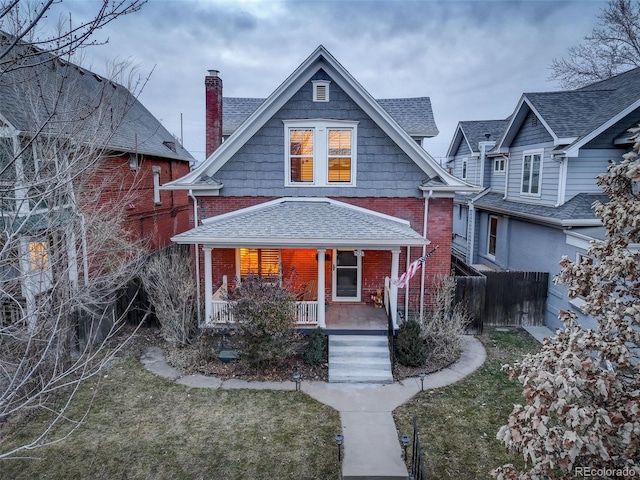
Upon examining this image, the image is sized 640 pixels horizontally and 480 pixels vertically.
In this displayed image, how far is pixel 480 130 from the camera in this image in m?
22.0

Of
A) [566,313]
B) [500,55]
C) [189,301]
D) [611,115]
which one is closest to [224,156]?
[189,301]

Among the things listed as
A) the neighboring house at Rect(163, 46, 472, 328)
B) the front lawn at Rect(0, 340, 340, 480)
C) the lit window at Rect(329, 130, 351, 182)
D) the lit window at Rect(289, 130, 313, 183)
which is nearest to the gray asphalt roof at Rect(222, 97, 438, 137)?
the neighboring house at Rect(163, 46, 472, 328)

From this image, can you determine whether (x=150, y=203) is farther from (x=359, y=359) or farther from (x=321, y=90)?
(x=359, y=359)

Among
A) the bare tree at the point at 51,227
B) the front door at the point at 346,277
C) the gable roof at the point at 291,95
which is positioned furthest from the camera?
the front door at the point at 346,277

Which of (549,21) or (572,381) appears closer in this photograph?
(572,381)

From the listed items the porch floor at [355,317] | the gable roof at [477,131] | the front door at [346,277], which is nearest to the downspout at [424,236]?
the porch floor at [355,317]

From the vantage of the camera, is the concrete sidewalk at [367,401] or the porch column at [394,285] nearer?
the concrete sidewalk at [367,401]

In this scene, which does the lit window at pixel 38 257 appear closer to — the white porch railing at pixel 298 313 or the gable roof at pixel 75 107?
the gable roof at pixel 75 107

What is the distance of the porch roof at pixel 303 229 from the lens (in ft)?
33.5

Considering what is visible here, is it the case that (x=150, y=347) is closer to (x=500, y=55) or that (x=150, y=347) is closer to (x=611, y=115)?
(x=611, y=115)

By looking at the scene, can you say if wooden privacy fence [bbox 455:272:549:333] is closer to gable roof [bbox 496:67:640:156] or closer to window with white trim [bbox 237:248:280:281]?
gable roof [bbox 496:67:640:156]

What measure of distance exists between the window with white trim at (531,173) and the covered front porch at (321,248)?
20.2ft

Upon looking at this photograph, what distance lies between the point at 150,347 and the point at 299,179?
6.76m

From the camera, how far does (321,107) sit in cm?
1205
